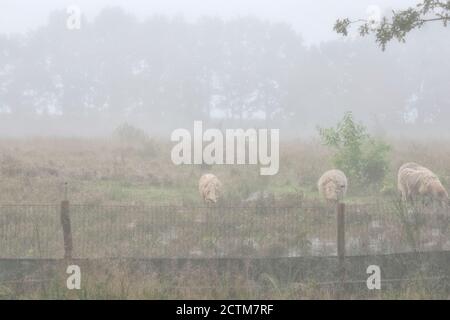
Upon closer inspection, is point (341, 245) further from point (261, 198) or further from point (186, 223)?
point (261, 198)

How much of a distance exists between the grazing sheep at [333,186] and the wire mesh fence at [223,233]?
2880 millimetres

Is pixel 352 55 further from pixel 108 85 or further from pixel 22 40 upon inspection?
pixel 22 40

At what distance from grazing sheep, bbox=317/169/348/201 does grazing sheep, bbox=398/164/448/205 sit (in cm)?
152

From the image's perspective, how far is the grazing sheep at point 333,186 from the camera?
51.3 feet

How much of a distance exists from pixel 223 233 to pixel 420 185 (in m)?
6.18

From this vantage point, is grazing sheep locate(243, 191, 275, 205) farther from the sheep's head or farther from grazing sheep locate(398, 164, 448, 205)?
grazing sheep locate(398, 164, 448, 205)

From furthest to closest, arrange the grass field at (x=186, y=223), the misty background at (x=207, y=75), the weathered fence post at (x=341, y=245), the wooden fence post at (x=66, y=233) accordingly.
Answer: the misty background at (x=207, y=75) < the wooden fence post at (x=66, y=233) < the weathered fence post at (x=341, y=245) < the grass field at (x=186, y=223)

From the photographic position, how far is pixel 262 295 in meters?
8.70

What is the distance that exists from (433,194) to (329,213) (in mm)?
3360

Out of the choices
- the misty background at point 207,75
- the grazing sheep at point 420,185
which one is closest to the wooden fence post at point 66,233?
the grazing sheep at point 420,185

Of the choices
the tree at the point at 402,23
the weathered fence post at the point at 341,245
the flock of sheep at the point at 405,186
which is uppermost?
the tree at the point at 402,23

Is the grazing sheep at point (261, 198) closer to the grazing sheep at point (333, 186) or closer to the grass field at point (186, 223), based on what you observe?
the grass field at point (186, 223)

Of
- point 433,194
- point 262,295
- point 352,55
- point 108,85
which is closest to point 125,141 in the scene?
point 433,194

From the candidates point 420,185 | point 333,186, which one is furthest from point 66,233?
point 420,185
